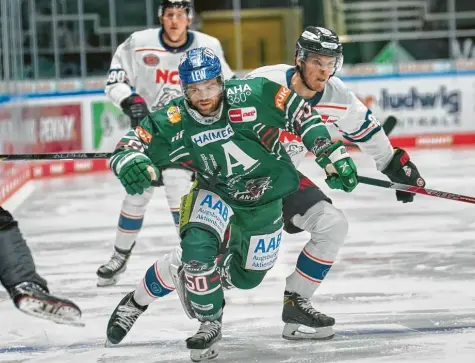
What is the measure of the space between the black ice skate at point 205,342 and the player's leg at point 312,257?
1.30ft

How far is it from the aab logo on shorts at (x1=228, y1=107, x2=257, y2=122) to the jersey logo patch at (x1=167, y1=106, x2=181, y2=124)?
0.17 m

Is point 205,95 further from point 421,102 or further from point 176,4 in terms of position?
point 421,102

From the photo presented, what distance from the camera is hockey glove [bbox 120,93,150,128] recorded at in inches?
221

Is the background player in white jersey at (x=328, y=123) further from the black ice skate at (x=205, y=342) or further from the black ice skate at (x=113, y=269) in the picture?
the black ice skate at (x=113, y=269)

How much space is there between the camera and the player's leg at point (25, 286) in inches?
130

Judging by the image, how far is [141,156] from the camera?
3711 mm

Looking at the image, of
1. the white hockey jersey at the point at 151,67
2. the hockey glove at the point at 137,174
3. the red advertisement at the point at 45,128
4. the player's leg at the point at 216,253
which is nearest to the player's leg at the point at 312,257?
the player's leg at the point at 216,253

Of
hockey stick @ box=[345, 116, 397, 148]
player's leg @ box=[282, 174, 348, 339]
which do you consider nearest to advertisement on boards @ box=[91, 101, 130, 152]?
hockey stick @ box=[345, 116, 397, 148]

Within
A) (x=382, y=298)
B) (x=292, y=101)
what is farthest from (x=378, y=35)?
(x=292, y=101)

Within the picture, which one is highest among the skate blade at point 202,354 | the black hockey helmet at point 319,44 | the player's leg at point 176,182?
the black hockey helmet at point 319,44

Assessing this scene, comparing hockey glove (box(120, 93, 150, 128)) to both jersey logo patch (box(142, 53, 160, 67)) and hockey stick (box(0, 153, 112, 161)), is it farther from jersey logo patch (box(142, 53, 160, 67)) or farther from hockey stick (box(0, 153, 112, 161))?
hockey stick (box(0, 153, 112, 161))

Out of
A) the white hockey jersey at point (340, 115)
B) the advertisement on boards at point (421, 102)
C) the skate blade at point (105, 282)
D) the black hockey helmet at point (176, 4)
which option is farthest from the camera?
the advertisement on boards at point (421, 102)

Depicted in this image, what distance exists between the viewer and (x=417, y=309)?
15.2ft

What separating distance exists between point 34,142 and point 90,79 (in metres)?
1.73
